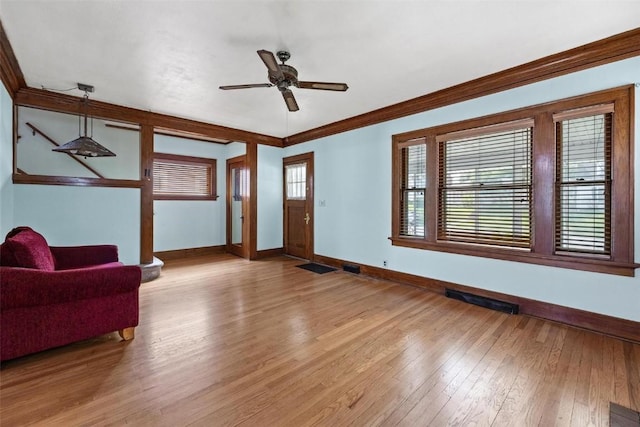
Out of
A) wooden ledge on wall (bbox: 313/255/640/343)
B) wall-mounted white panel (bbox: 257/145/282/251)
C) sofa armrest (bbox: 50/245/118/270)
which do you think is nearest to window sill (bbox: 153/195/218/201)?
wall-mounted white panel (bbox: 257/145/282/251)

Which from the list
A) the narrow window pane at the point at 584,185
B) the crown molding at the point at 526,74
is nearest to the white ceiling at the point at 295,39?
the crown molding at the point at 526,74

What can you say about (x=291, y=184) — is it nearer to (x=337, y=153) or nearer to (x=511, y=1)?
(x=337, y=153)

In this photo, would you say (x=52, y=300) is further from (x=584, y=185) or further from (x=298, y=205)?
(x=584, y=185)

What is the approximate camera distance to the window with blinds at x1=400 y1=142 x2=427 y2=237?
4039 mm

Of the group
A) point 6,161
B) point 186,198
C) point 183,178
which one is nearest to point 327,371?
point 6,161

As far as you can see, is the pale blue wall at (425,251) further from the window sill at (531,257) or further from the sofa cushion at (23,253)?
the sofa cushion at (23,253)

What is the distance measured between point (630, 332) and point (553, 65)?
8.39 feet

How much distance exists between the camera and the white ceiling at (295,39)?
2145 mm

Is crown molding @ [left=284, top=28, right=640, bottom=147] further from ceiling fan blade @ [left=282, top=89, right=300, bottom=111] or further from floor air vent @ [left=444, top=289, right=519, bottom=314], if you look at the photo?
floor air vent @ [left=444, top=289, right=519, bottom=314]

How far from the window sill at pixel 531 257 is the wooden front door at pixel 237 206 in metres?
3.43

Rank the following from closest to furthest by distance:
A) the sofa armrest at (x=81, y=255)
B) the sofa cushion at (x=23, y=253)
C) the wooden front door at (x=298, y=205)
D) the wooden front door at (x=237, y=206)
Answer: the sofa cushion at (x=23, y=253) < the sofa armrest at (x=81, y=255) < the wooden front door at (x=298, y=205) < the wooden front door at (x=237, y=206)

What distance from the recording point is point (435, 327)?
2.75 metres

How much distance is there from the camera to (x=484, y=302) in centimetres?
328

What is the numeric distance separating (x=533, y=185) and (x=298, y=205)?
13.5ft
